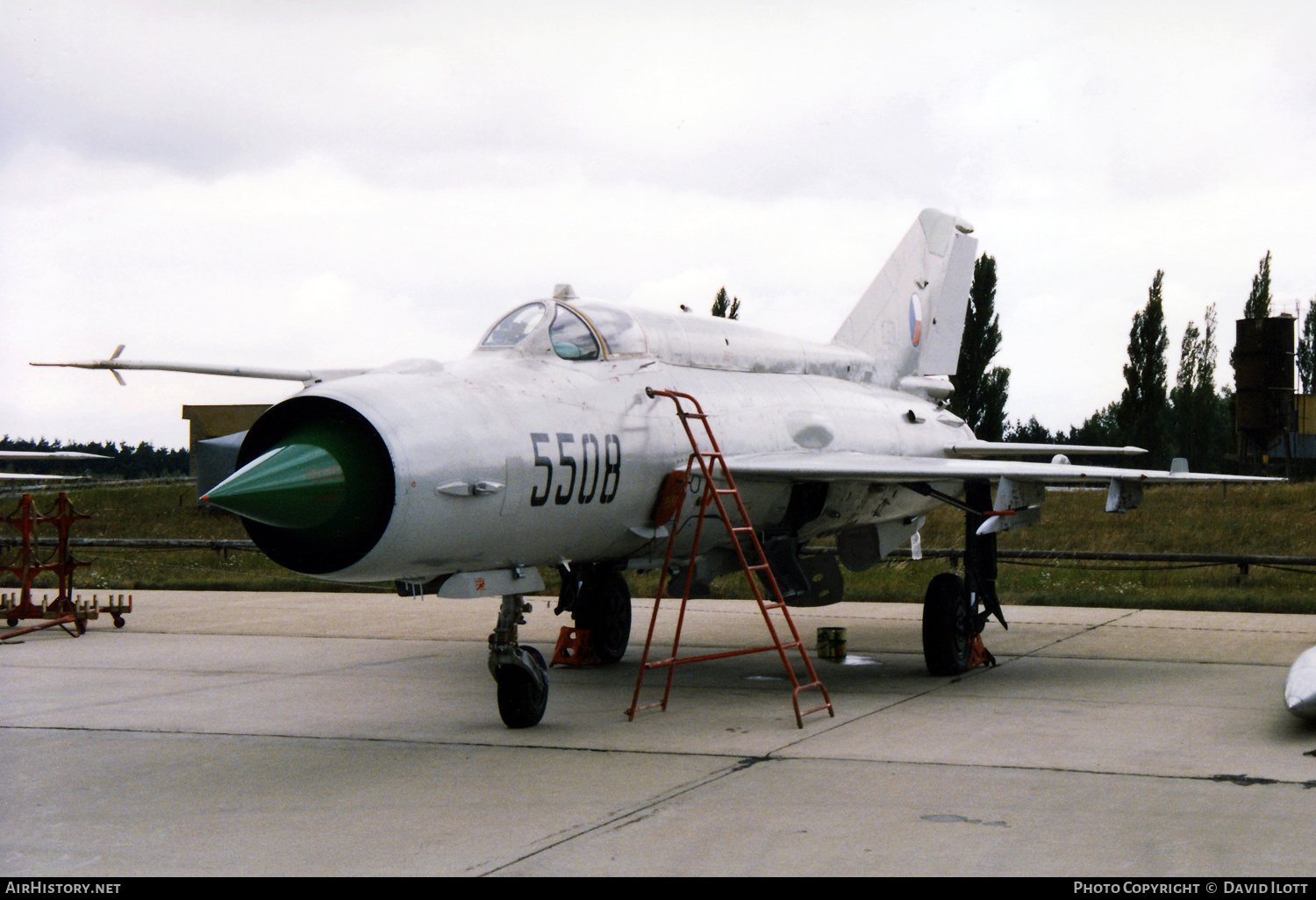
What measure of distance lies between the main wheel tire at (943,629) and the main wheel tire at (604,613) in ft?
9.45

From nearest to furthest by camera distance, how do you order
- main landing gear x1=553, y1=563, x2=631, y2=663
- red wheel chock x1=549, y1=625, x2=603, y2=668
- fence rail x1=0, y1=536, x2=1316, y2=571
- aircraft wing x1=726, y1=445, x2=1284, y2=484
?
aircraft wing x1=726, y1=445, x2=1284, y2=484, red wheel chock x1=549, y1=625, x2=603, y2=668, main landing gear x1=553, y1=563, x2=631, y2=663, fence rail x1=0, y1=536, x2=1316, y2=571

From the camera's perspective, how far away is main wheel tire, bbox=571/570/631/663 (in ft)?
39.2

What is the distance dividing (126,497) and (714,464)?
117ft

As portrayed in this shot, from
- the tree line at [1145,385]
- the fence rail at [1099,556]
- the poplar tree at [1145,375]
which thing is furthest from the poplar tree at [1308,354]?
the fence rail at [1099,556]

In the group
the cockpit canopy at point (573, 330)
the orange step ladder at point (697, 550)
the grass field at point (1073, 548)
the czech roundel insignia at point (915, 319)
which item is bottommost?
the grass field at point (1073, 548)

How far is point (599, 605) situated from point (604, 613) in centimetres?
10

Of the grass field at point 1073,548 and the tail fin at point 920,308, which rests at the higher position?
the tail fin at point 920,308

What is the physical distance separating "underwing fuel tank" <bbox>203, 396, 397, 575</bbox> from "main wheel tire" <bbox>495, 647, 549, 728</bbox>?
184 cm

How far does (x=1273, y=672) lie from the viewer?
424 inches

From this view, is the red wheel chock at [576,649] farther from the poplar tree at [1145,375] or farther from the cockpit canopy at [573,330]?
the poplar tree at [1145,375]

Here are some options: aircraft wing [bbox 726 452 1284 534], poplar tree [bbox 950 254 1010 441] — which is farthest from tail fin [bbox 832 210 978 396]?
poplar tree [bbox 950 254 1010 441]

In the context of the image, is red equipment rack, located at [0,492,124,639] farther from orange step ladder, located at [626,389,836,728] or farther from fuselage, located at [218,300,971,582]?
orange step ladder, located at [626,389,836,728]

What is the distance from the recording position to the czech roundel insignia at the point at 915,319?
1407cm
